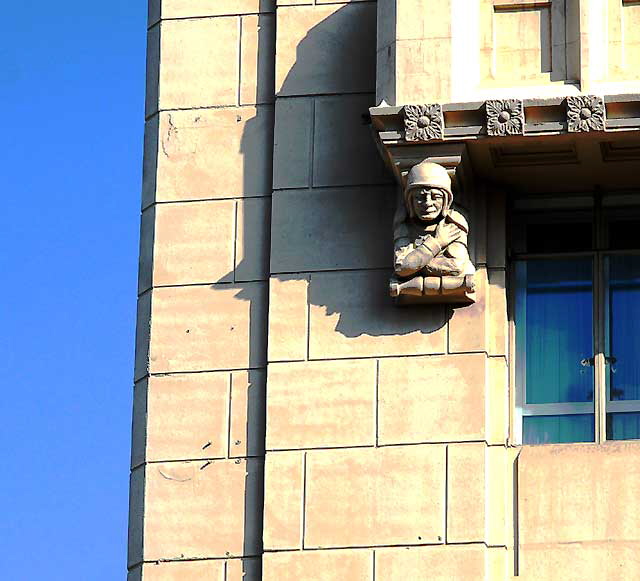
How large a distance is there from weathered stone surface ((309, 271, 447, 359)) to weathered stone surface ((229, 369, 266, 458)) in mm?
564

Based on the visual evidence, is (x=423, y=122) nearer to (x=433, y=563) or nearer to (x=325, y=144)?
(x=325, y=144)

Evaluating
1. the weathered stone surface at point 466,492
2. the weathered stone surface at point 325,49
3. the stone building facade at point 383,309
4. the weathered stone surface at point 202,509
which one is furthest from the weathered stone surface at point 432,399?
the weathered stone surface at point 325,49

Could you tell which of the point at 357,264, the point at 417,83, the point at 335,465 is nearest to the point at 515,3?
the point at 417,83

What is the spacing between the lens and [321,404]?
20109mm

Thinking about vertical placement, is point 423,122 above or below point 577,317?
above

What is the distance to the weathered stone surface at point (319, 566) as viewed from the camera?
19453 millimetres

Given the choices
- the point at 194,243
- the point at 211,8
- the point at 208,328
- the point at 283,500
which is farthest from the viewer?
the point at 211,8

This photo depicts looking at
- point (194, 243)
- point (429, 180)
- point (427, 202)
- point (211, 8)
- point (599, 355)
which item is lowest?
point (599, 355)

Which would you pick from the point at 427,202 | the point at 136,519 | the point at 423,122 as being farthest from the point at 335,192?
the point at 136,519

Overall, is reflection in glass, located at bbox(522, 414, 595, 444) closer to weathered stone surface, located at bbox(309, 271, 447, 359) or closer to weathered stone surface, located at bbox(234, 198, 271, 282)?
weathered stone surface, located at bbox(309, 271, 447, 359)

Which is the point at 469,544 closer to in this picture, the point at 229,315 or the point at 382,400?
the point at 382,400

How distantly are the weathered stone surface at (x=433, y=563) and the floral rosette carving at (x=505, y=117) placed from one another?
356 centimetres

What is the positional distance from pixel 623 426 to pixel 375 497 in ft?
7.50

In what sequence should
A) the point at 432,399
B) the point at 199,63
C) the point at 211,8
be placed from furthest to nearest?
the point at 211,8, the point at 199,63, the point at 432,399
